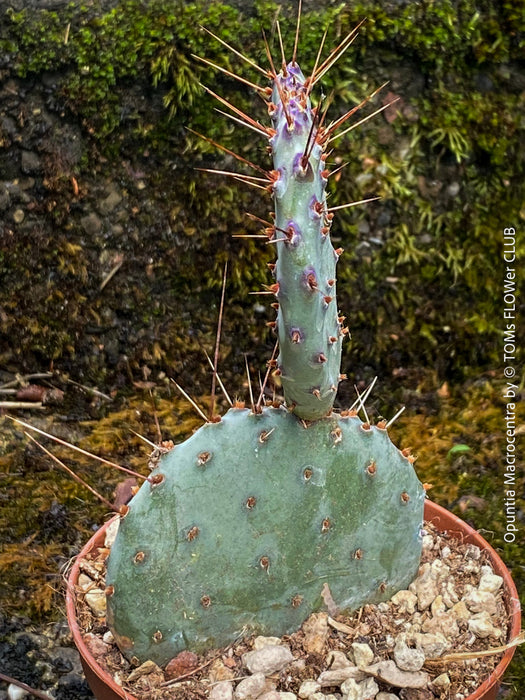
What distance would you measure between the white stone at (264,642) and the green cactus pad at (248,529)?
1 centimetres

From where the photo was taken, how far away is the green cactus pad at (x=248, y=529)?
114cm

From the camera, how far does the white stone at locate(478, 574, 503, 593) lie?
135cm

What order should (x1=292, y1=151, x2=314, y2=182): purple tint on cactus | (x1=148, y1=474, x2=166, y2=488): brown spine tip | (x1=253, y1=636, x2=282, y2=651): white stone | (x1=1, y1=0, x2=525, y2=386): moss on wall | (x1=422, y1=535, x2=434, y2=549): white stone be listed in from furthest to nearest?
(x1=1, y1=0, x2=525, y2=386): moss on wall
(x1=422, y1=535, x2=434, y2=549): white stone
(x1=253, y1=636, x2=282, y2=651): white stone
(x1=148, y1=474, x2=166, y2=488): brown spine tip
(x1=292, y1=151, x2=314, y2=182): purple tint on cactus

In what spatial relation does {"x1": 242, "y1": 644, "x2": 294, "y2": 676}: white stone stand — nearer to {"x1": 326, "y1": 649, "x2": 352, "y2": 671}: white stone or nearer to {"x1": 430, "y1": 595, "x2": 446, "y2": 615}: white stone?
{"x1": 326, "y1": 649, "x2": 352, "y2": 671}: white stone

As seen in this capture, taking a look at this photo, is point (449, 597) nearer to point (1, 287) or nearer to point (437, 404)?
point (437, 404)

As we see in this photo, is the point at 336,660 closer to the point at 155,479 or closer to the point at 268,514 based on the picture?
the point at 268,514

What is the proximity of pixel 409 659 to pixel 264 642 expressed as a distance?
0.21 metres

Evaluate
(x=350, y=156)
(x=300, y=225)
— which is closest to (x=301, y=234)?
(x=300, y=225)

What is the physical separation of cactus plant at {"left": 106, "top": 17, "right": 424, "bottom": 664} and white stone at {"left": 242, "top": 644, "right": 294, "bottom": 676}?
0.12ft

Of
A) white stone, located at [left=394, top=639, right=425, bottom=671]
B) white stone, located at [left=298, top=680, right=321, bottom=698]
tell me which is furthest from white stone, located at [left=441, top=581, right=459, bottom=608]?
white stone, located at [left=298, top=680, right=321, bottom=698]

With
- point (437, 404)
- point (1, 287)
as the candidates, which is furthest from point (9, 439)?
point (437, 404)

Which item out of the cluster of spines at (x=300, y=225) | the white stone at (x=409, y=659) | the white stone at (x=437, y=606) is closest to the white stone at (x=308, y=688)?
the white stone at (x=409, y=659)

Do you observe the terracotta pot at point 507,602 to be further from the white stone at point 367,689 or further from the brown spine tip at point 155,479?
the brown spine tip at point 155,479

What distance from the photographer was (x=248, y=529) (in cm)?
117
